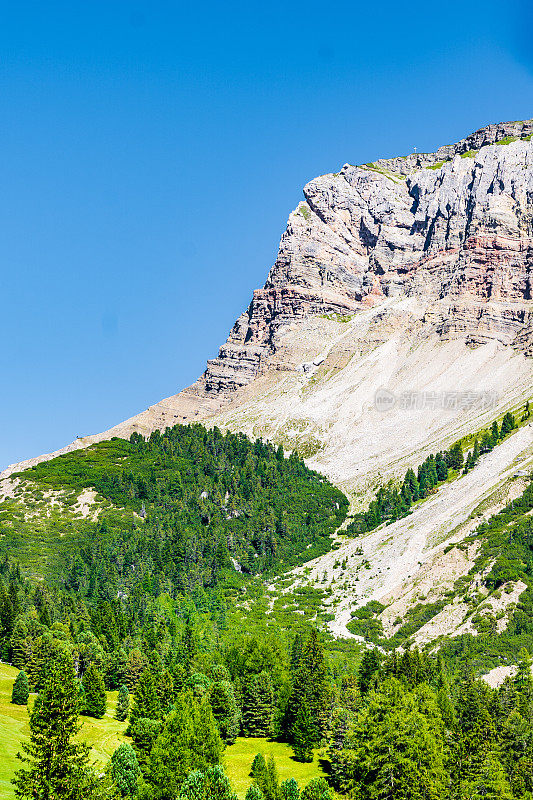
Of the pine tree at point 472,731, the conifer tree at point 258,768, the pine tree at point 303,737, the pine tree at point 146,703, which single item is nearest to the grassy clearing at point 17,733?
the pine tree at point 146,703

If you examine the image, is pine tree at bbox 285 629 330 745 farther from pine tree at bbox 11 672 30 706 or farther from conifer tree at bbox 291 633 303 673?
pine tree at bbox 11 672 30 706

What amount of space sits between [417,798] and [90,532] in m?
140

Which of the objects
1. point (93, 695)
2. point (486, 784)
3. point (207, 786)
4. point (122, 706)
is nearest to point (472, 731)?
point (486, 784)

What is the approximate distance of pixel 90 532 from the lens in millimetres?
180500

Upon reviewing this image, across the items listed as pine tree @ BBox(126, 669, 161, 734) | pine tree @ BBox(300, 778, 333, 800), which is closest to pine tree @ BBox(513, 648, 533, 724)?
pine tree @ BBox(300, 778, 333, 800)

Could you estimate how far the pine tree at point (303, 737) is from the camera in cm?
8269

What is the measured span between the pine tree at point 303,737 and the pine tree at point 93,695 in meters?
20.8

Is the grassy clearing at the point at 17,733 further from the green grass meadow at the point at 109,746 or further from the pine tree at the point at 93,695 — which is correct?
the pine tree at the point at 93,695

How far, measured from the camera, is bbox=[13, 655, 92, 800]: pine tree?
116 ft

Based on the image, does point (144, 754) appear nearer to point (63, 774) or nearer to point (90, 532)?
point (63, 774)

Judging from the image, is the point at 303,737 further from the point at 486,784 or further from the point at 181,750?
the point at 486,784

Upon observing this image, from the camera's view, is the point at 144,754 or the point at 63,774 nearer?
the point at 63,774

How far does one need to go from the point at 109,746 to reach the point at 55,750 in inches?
1625

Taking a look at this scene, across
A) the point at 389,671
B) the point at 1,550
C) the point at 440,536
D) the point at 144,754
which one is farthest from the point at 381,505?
the point at 144,754
